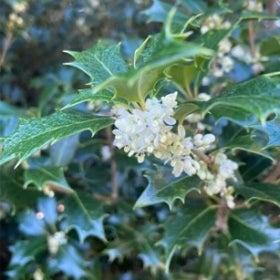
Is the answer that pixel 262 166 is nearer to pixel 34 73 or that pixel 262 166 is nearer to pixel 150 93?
pixel 150 93

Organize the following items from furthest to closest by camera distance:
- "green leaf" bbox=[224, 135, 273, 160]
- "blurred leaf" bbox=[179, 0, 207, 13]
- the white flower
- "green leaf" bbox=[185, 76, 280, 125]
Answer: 1. "blurred leaf" bbox=[179, 0, 207, 13]
2. the white flower
3. "green leaf" bbox=[224, 135, 273, 160]
4. "green leaf" bbox=[185, 76, 280, 125]

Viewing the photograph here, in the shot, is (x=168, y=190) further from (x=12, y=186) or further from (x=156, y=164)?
(x=12, y=186)

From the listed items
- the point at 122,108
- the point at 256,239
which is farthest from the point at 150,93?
the point at 256,239

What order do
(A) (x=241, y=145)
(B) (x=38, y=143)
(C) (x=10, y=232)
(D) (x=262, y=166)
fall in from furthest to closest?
(C) (x=10, y=232) → (D) (x=262, y=166) → (A) (x=241, y=145) → (B) (x=38, y=143)

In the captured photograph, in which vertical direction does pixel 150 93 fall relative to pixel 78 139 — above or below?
above

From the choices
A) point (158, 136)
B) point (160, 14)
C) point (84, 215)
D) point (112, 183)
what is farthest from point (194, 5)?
point (158, 136)

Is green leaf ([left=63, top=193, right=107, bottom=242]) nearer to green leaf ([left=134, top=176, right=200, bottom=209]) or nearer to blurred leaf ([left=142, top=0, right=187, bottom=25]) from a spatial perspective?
green leaf ([left=134, top=176, right=200, bottom=209])

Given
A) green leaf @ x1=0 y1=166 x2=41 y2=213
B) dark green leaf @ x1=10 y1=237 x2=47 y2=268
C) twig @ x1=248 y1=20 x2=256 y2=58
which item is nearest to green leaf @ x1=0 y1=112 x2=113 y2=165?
green leaf @ x1=0 y1=166 x2=41 y2=213

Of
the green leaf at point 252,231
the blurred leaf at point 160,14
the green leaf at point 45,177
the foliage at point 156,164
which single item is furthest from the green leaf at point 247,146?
the blurred leaf at point 160,14
